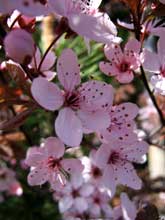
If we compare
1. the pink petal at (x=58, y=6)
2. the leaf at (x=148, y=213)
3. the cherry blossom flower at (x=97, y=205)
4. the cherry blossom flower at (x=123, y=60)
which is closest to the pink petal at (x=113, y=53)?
the cherry blossom flower at (x=123, y=60)

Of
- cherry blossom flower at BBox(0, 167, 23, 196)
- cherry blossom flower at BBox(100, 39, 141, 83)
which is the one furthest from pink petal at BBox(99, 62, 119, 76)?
cherry blossom flower at BBox(0, 167, 23, 196)

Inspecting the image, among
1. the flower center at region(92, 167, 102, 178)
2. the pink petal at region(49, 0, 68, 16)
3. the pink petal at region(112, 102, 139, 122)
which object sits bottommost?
the flower center at region(92, 167, 102, 178)

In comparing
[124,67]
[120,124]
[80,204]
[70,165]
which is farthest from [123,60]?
[80,204]

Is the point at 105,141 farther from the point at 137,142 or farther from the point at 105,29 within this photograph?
the point at 105,29

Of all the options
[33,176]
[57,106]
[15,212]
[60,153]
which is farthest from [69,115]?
[15,212]

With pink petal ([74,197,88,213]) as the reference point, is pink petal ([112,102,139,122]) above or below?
above

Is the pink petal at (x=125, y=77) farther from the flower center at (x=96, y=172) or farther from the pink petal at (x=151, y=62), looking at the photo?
the flower center at (x=96, y=172)

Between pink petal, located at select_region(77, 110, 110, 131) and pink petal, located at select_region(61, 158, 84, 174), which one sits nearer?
pink petal, located at select_region(77, 110, 110, 131)

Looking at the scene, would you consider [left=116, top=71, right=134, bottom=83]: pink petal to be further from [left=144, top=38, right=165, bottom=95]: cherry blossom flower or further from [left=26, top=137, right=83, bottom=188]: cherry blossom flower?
[left=26, top=137, right=83, bottom=188]: cherry blossom flower
